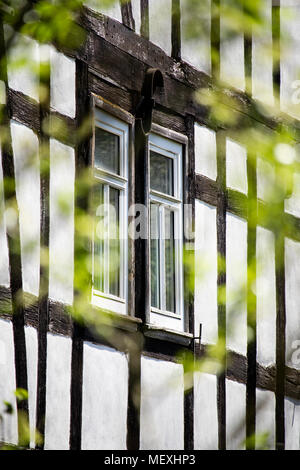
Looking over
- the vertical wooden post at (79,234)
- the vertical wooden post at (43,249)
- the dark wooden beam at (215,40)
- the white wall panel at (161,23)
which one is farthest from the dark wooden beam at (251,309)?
the vertical wooden post at (43,249)

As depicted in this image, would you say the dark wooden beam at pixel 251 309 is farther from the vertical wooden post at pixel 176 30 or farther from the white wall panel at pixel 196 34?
the vertical wooden post at pixel 176 30

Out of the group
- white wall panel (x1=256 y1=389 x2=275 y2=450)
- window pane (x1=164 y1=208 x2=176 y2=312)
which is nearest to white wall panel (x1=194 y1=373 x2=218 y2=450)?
window pane (x1=164 y1=208 x2=176 y2=312)

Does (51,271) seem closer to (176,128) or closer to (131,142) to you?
(131,142)

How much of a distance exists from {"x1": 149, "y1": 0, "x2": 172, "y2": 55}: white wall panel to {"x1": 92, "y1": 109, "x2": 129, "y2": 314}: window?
88cm

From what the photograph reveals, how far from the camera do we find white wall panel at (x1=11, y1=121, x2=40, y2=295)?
810cm

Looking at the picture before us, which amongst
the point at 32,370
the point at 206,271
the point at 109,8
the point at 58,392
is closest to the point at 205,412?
the point at 206,271

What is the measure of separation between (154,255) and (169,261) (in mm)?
206

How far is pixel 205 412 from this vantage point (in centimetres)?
995

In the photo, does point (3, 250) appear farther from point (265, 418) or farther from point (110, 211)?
point (265, 418)

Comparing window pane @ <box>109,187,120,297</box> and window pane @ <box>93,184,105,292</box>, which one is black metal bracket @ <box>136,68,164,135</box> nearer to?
window pane @ <box>109,187,120,297</box>

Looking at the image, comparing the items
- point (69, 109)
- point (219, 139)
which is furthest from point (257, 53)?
point (69, 109)

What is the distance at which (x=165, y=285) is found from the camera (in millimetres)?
9859

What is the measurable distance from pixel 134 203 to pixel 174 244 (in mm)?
685

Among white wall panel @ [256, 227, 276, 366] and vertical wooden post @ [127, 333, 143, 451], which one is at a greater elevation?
white wall panel @ [256, 227, 276, 366]
